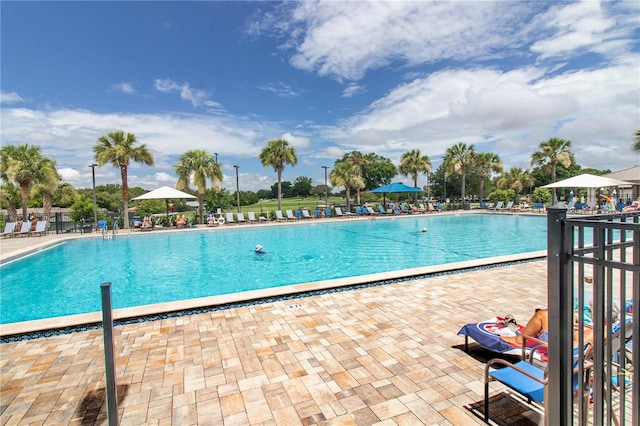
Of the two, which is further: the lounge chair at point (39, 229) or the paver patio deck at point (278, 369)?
the lounge chair at point (39, 229)

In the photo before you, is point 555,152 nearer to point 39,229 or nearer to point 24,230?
point 39,229

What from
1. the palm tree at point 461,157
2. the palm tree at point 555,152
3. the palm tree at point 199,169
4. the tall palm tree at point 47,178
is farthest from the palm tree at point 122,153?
the palm tree at point 555,152

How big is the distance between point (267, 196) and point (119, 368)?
2042 inches

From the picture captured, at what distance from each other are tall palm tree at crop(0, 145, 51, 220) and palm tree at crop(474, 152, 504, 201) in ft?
104

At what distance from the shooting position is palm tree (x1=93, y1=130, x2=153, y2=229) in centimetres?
1775

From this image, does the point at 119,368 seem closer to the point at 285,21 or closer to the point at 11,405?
the point at 11,405

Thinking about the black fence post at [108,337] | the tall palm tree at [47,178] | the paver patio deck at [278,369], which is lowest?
the paver patio deck at [278,369]

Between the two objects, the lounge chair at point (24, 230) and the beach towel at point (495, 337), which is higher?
the lounge chair at point (24, 230)

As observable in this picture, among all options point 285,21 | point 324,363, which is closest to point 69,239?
point 285,21

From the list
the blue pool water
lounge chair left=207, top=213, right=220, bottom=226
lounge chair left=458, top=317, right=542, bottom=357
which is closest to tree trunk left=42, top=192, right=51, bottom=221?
the blue pool water

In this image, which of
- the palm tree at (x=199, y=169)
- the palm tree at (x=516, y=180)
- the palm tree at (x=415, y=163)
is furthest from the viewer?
the palm tree at (x=516, y=180)

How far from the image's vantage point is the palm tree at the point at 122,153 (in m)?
17.8

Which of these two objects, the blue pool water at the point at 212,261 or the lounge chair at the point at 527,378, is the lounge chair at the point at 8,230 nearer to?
the blue pool water at the point at 212,261

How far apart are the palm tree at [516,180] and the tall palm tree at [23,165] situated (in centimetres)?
4386
